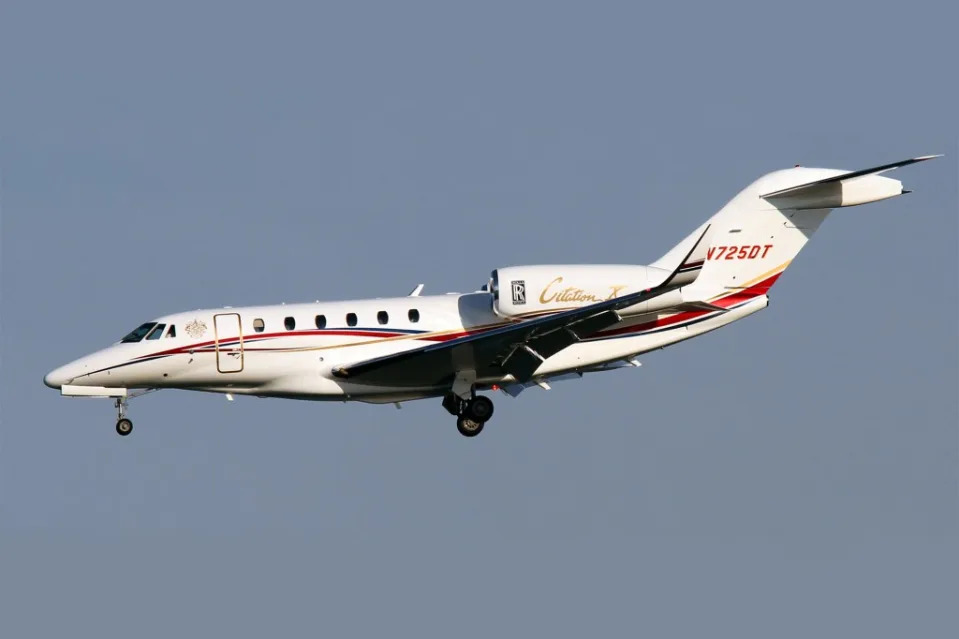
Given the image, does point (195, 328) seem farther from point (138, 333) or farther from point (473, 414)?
point (473, 414)

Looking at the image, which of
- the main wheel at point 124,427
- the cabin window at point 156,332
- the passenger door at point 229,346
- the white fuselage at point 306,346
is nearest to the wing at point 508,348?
the white fuselage at point 306,346

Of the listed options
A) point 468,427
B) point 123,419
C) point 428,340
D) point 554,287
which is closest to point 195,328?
point 123,419

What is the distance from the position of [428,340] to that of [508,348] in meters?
1.65

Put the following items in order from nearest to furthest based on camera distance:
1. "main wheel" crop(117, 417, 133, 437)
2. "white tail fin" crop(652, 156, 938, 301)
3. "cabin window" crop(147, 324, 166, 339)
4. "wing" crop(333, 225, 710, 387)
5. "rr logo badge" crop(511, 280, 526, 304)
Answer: "wing" crop(333, 225, 710, 387)
"rr logo badge" crop(511, 280, 526, 304)
"cabin window" crop(147, 324, 166, 339)
"main wheel" crop(117, 417, 133, 437)
"white tail fin" crop(652, 156, 938, 301)

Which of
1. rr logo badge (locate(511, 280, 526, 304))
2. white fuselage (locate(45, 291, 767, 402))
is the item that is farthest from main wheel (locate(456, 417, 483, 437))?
rr logo badge (locate(511, 280, 526, 304))

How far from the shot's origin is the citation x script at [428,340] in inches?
923

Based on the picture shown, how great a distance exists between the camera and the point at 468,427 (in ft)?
78.9

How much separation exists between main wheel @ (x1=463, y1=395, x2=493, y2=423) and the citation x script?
18 mm

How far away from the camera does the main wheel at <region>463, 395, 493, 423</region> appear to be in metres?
23.9

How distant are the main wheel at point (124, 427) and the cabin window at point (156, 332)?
Answer: 5.23ft

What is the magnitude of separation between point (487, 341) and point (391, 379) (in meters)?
2.15

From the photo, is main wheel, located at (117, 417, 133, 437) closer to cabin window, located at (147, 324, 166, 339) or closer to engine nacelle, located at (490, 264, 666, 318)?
cabin window, located at (147, 324, 166, 339)

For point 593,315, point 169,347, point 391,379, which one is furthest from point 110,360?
point 593,315

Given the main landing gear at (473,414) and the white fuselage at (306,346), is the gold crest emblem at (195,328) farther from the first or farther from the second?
the main landing gear at (473,414)
